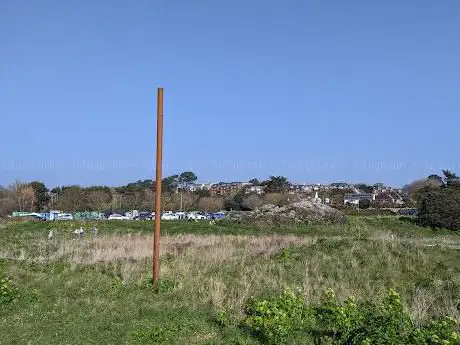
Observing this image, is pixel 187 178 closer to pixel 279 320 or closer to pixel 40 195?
pixel 40 195

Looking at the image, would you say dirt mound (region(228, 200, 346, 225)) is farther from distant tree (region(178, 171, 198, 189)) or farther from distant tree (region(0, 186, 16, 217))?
distant tree (region(178, 171, 198, 189))

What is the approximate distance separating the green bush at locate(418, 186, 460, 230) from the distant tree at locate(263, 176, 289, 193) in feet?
108

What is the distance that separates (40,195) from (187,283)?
61.4 meters

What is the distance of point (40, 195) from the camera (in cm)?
6731

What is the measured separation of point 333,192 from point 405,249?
7950 centimetres

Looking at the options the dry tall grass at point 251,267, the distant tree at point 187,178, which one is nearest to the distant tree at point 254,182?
the distant tree at point 187,178

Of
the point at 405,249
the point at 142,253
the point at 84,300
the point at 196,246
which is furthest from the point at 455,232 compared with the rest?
the point at 84,300

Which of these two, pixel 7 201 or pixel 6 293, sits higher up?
pixel 7 201

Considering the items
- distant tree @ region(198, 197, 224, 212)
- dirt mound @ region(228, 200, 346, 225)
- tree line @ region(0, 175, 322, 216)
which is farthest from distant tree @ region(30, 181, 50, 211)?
dirt mound @ region(228, 200, 346, 225)

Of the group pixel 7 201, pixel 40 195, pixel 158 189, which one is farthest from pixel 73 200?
pixel 158 189

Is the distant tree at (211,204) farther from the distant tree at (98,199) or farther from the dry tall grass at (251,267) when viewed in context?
the dry tall grass at (251,267)

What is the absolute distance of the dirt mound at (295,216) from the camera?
3769cm

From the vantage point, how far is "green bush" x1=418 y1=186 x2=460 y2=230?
1455 inches

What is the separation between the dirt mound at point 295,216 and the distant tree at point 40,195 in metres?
36.5
